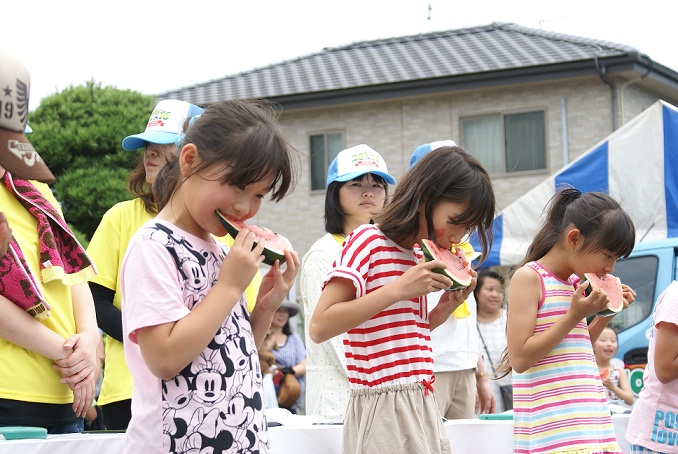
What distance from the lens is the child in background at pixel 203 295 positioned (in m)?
2.56

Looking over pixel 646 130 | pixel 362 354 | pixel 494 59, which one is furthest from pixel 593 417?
pixel 494 59

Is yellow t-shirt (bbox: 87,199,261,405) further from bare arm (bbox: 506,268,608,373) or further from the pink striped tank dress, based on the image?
the pink striped tank dress

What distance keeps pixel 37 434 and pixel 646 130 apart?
8.74 meters

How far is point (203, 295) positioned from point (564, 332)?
165 cm

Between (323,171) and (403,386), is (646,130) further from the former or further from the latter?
(323,171)

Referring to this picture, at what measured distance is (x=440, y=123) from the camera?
21.7 metres

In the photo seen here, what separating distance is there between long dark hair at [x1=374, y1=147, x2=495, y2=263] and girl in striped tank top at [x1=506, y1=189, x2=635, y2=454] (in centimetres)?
54

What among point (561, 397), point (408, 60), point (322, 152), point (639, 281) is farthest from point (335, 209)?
point (408, 60)

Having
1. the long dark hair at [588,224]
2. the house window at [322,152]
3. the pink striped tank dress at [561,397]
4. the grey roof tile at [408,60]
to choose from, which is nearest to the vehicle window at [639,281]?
the long dark hair at [588,224]

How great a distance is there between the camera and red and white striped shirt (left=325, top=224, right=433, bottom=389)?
10.9ft

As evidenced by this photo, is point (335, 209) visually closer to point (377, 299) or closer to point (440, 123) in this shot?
point (377, 299)

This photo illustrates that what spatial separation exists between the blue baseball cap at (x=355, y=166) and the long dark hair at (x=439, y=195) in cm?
153

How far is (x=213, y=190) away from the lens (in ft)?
8.82

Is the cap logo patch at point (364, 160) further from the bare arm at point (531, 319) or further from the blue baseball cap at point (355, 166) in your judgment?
the bare arm at point (531, 319)
